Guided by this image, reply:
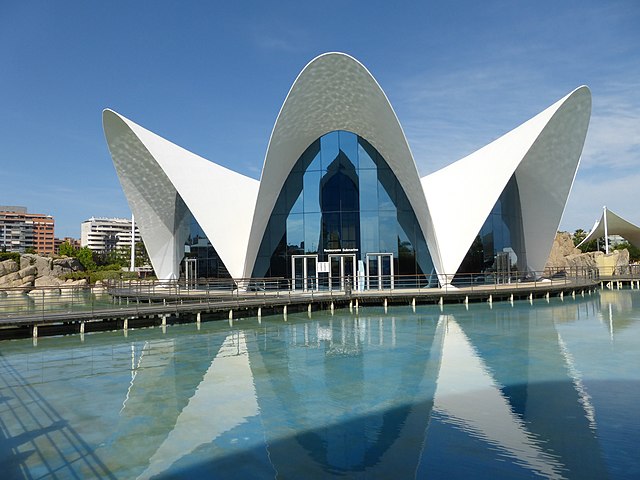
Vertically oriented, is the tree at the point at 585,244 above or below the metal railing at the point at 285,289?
above

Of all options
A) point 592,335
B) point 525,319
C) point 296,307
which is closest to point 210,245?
point 296,307

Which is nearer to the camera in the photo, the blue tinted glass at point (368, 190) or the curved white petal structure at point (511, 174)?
the curved white petal structure at point (511, 174)

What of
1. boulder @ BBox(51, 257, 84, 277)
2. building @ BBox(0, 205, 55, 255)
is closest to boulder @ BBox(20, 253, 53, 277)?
boulder @ BBox(51, 257, 84, 277)

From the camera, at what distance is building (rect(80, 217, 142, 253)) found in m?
144

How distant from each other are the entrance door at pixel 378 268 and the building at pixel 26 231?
128 m

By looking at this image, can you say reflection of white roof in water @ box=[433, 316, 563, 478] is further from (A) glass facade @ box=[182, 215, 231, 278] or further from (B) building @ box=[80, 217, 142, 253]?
(B) building @ box=[80, 217, 142, 253]

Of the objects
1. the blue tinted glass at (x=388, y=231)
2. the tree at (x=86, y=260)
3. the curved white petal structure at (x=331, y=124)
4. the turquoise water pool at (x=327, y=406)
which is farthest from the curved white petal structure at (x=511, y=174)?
the tree at (x=86, y=260)

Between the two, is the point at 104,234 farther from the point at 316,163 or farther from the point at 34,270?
the point at 316,163

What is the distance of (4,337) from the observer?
1382 cm

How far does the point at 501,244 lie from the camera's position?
85.8 feet

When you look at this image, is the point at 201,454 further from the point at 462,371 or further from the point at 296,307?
the point at 296,307

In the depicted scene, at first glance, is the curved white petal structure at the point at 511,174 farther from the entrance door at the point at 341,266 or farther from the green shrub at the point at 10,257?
the green shrub at the point at 10,257

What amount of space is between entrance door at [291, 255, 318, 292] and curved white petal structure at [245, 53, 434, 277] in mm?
2199

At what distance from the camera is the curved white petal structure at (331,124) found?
66.9ft
